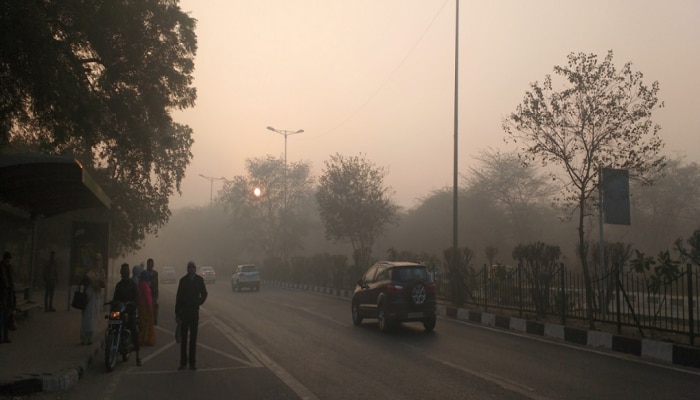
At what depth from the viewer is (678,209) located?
4538cm

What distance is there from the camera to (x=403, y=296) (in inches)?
596

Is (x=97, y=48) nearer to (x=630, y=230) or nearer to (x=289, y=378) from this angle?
(x=289, y=378)

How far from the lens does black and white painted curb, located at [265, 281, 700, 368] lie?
10625 mm

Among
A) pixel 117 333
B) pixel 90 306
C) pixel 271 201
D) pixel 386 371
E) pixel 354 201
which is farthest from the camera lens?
pixel 271 201

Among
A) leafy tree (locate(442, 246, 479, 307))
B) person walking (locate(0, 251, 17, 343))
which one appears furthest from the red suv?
person walking (locate(0, 251, 17, 343))

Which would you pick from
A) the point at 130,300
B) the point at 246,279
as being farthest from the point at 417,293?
the point at 246,279

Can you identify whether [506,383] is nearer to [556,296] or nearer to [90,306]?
[90,306]

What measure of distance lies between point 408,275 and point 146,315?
6.68 metres

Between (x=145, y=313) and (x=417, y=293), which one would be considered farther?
(x=417, y=293)

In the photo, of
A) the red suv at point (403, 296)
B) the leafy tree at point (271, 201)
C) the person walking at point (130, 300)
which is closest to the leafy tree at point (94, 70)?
the person walking at point (130, 300)

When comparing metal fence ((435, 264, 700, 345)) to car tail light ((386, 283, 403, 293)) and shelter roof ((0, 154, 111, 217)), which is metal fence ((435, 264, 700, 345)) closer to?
car tail light ((386, 283, 403, 293))

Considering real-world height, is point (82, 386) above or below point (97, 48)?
below

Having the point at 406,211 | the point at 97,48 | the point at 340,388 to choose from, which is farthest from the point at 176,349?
the point at 406,211

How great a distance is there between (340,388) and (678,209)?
45.2m
